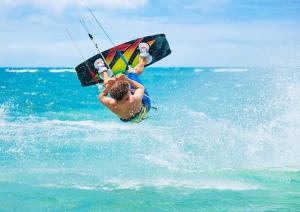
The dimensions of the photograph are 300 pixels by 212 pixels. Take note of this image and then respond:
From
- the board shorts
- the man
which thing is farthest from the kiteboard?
the board shorts

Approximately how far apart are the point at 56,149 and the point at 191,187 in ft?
16.3

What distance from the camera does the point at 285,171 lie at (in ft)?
30.6

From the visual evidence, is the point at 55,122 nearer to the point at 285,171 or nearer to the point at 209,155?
the point at 209,155

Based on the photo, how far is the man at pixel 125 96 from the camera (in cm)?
624

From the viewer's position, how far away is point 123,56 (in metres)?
8.16

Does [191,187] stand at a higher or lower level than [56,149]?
lower

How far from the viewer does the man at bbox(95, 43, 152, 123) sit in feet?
20.5

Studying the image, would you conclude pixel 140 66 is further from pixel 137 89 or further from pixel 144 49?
pixel 137 89

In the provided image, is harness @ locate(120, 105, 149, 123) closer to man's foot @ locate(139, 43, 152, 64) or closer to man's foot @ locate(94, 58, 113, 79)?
man's foot @ locate(94, 58, 113, 79)

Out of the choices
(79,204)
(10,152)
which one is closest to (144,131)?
(10,152)

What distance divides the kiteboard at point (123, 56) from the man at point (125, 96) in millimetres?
848

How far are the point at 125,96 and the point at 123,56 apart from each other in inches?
79.1

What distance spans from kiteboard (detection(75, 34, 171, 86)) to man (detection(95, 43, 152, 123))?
2.78ft

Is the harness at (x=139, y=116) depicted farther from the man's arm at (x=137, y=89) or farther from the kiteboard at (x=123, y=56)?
the kiteboard at (x=123, y=56)
